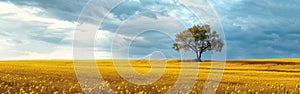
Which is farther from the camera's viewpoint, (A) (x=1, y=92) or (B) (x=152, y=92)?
(B) (x=152, y=92)

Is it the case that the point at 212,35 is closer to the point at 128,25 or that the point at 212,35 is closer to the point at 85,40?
the point at 128,25

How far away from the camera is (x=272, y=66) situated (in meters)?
65.4

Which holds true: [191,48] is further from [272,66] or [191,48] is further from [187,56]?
[272,66]

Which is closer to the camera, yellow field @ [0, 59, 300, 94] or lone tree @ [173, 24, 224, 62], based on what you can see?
yellow field @ [0, 59, 300, 94]

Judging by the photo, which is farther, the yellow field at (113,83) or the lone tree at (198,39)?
the lone tree at (198,39)

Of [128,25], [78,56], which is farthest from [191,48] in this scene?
[78,56]

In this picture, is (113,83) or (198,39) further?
(198,39)

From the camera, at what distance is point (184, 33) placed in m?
86.1

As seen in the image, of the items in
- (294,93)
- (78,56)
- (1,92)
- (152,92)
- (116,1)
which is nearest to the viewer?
(1,92)

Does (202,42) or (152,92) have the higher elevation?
(202,42)

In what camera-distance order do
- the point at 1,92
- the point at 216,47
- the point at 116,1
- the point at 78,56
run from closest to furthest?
the point at 1,92, the point at 78,56, the point at 116,1, the point at 216,47

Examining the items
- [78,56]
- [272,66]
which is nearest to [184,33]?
[272,66]

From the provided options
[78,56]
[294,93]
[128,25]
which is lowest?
[294,93]

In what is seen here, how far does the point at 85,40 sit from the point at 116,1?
429cm
